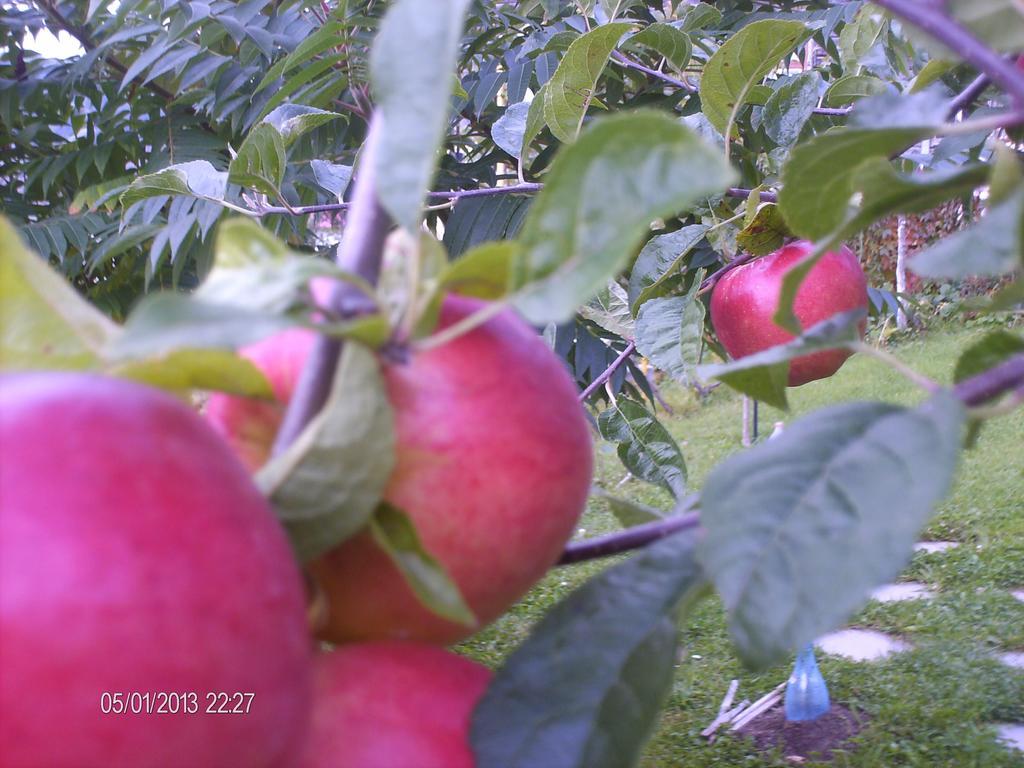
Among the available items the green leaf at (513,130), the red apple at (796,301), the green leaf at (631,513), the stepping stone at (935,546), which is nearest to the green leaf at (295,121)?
the green leaf at (513,130)

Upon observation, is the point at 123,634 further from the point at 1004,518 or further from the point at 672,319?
the point at 1004,518

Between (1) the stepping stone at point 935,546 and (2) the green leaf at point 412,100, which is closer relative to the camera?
(2) the green leaf at point 412,100

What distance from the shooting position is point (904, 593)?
8.97ft

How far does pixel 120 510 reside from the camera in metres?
0.21

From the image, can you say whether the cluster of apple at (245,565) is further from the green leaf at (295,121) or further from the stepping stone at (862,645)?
the stepping stone at (862,645)

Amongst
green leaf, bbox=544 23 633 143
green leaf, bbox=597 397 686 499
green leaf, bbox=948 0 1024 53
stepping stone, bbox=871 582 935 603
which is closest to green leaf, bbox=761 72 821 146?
green leaf, bbox=544 23 633 143

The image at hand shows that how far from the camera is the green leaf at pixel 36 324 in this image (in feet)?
0.90

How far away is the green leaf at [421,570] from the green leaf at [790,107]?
0.70 metres

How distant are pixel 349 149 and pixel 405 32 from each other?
5.64 ft

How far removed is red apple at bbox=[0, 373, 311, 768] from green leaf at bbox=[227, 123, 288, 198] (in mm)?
646

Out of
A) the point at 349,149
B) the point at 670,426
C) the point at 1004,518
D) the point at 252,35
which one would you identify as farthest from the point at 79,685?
the point at 670,426

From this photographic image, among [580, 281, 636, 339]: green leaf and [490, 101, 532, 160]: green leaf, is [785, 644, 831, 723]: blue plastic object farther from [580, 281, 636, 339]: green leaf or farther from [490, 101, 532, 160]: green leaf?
[490, 101, 532, 160]: green leaf

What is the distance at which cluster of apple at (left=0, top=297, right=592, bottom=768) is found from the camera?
198 millimetres

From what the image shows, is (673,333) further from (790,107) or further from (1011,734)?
(1011,734)
